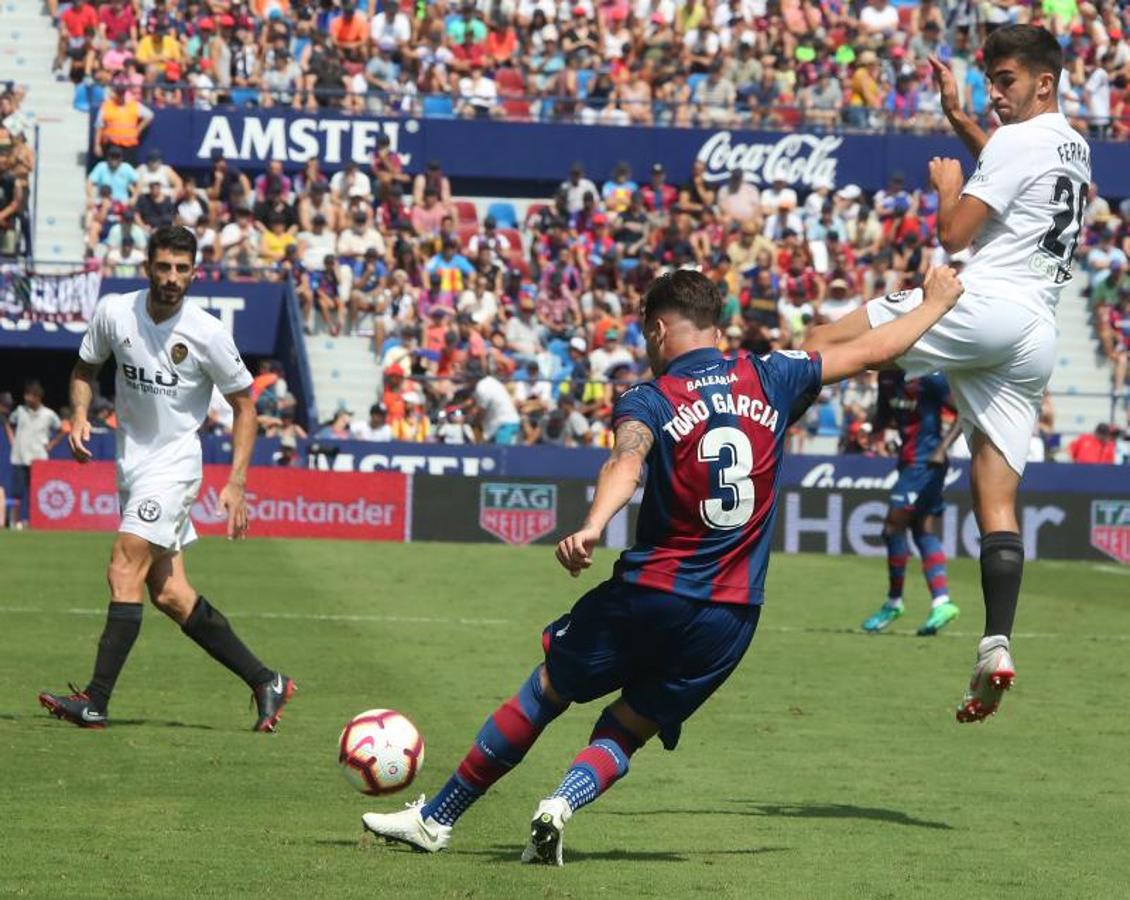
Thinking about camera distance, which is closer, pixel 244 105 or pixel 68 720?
pixel 68 720

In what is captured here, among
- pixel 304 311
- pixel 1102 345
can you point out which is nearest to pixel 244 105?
pixel 304 311

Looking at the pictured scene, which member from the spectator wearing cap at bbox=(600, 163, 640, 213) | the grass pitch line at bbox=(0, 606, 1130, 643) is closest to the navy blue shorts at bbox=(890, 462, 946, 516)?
the grass pitch line at bbox=(0, 606, 1130, 643)

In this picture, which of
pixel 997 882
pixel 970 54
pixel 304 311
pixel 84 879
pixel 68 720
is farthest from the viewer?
pixel 970 54

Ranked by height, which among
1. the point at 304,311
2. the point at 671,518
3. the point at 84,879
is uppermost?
the point at 671,518

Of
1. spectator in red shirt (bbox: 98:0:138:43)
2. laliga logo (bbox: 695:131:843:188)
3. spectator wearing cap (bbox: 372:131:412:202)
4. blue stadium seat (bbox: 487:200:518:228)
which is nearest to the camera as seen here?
spectator wearing cap (bbox: 372:131:412:202)

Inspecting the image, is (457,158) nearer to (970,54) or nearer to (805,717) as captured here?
(970,54)

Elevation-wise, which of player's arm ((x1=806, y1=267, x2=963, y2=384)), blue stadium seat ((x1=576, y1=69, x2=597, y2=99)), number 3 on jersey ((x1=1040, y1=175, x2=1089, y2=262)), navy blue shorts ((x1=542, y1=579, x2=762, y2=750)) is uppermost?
number 3 on jersey ((x1=1040, y1=175, x2=1089, y2=262))

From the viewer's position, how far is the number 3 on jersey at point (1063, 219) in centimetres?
841

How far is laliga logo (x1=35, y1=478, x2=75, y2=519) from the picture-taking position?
82.8ft

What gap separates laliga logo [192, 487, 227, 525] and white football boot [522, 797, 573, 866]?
18.2 m

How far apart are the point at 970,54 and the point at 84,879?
31.1 meters

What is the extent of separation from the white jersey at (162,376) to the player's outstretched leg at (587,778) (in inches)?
138

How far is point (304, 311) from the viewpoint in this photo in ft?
99.7

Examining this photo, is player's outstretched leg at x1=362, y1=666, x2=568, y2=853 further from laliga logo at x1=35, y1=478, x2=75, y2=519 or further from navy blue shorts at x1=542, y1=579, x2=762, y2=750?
laliga logo at x1=35, y1=478, x2=75, y2=519
